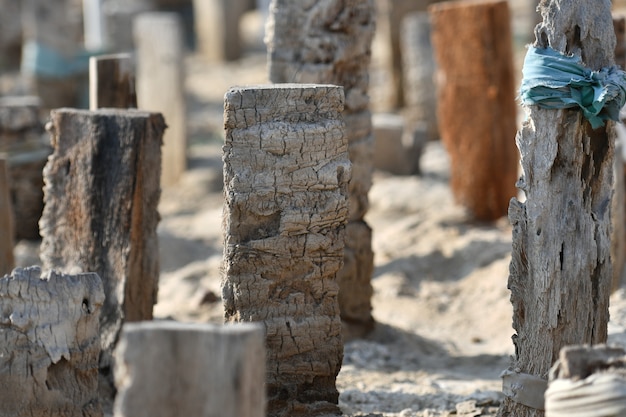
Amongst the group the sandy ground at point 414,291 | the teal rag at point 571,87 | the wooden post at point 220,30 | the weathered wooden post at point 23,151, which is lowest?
the sandy ground at point 414,291

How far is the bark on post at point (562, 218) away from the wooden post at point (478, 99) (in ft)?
15.0

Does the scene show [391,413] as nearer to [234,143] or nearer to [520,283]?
[520,283]

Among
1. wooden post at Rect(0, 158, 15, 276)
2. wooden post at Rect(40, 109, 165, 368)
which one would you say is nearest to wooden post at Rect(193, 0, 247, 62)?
wooden post at Rect(0, 158, 15, 276)

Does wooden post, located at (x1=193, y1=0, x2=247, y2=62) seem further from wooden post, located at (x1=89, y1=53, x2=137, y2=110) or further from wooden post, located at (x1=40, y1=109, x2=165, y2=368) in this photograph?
wooden post, located at (x1=40, y1=109, x2=165, y2=368)

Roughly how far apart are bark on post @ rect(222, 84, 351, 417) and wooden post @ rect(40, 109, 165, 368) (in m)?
1.14

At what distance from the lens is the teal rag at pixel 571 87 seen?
4.08 metres

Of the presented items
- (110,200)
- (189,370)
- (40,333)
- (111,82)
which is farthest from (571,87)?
(111,82)

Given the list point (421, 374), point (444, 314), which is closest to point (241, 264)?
point (421, 374)

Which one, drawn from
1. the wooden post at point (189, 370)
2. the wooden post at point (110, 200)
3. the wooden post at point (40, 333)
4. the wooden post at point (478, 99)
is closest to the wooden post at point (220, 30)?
the wooden post at point (478, 99)

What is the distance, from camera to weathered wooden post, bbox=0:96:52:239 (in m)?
8.66

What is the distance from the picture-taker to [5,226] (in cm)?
623

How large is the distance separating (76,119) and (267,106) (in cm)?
158

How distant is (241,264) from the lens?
14.7ft

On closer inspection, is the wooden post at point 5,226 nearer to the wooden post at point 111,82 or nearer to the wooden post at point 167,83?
the wooden post at point 111,82
